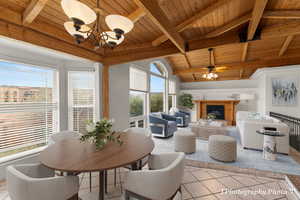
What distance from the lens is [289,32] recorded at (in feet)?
9.32

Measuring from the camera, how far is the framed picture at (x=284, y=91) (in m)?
5.09

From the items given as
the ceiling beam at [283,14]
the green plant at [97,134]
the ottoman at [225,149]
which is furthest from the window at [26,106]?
the ceiling beam at [283,14]

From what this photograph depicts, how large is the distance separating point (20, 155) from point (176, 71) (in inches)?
280

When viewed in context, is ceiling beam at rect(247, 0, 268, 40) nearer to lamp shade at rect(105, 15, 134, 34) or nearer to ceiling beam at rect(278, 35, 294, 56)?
lamp shade at rect(105, 15, 134, 34)

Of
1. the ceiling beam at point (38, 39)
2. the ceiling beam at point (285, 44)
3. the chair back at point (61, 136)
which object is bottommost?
the chair back at point (61, 136)

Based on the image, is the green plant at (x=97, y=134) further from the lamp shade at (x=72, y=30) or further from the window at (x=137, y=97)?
the window at (x=137, y=97)

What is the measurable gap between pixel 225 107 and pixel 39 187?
8392 millimetres

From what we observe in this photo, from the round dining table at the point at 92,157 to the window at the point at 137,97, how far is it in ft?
9.24

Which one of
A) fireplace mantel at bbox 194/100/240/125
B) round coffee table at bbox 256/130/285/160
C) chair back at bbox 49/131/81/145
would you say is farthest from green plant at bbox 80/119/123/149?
fireplace mantel at bbox 194/100/240/125

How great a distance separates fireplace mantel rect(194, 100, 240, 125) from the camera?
7379mm

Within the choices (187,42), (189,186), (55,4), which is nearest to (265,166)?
(189,186)

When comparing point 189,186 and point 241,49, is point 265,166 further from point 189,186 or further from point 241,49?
point 241,49

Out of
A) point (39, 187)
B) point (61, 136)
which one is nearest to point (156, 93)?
point (61, 136)

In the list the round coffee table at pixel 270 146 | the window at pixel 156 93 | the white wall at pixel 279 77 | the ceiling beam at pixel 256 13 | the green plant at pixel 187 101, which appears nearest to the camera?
the ceiling beam at pixel 256 13
